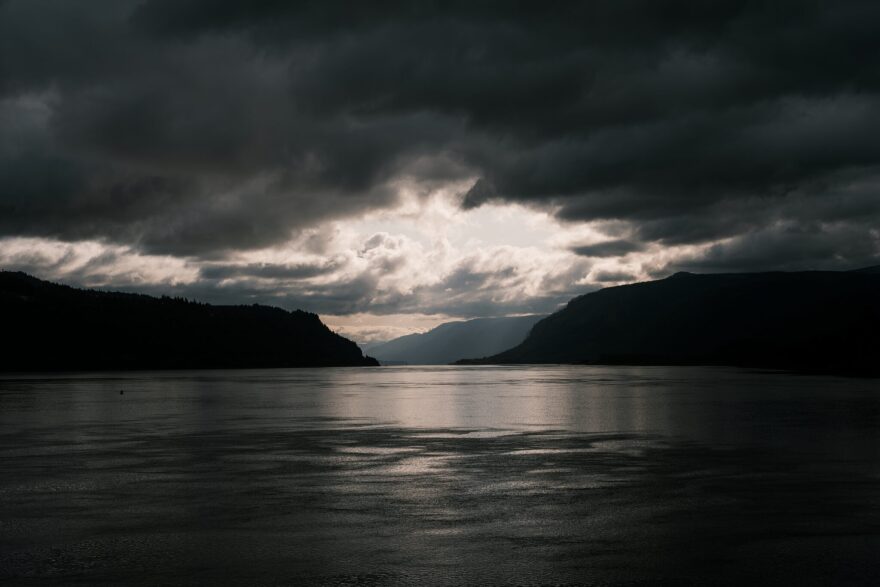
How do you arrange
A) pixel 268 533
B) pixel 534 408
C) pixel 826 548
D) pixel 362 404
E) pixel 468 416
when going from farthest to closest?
pixel 362 404
pixel 534 408
pixel 468 416
pixel 268 533
pixel 826 548

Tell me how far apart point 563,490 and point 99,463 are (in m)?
18.9

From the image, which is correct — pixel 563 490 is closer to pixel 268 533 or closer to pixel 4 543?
pixel 268 533

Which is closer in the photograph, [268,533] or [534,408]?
[268,533]

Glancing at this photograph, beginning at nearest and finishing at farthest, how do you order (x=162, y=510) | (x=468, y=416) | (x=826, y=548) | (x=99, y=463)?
(x=826, y=548) → (x=162, y=510) → (x=99, y=463) → (x=468, y=416)

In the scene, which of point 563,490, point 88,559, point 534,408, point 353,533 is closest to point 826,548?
point 563,490

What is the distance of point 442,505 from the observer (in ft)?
70.8

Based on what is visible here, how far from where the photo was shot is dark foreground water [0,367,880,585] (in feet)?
49.1

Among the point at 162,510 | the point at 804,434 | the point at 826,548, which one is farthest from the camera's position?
the point at 804,434

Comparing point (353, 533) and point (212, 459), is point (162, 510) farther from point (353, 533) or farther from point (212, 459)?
point (212, 459)

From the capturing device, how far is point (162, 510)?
20859 millimetres

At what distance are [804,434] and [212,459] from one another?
103ft

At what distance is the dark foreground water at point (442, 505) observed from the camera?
589 inches

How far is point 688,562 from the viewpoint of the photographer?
1536 centimetres

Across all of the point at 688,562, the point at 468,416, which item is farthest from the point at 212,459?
the point at 468,416
